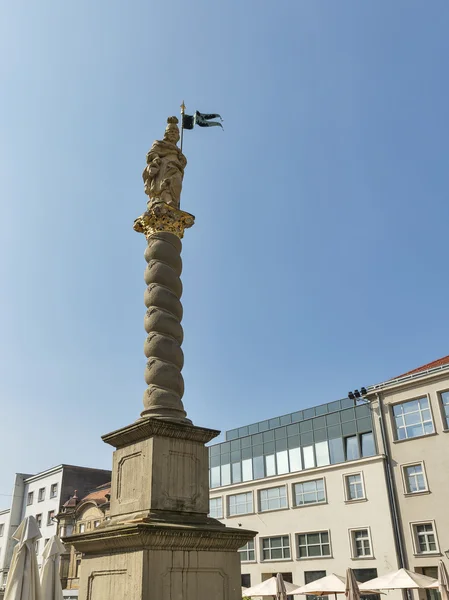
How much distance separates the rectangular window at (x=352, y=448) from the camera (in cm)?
3198

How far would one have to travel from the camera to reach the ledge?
288 inches

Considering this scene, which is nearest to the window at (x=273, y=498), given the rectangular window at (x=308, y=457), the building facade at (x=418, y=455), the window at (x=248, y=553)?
the rectangular window at (x=308, y=457)

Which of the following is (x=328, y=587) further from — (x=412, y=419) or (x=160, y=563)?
(x=160, y=563)

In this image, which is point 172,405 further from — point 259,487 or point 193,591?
point 259,487

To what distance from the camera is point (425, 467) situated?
28359mm

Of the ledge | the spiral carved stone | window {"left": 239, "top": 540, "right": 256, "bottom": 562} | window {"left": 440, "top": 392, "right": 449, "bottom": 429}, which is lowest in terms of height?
window {"left": 239, "top": 540, "right": 256, "bottom": 562}

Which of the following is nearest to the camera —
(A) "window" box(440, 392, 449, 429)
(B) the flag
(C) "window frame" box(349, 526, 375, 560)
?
(B) the flag

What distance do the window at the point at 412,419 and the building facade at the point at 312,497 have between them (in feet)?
5.74

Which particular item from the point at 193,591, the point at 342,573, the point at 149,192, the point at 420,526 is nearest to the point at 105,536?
the point at 193,591

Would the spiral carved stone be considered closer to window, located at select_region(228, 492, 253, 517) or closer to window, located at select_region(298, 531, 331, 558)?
window, located at select_region(298, 531, 331, 558)

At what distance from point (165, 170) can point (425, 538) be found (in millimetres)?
25085

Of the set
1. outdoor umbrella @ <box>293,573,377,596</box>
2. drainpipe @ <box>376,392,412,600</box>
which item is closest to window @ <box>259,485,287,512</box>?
drainpipe @ <box>376,392,412,600</box>

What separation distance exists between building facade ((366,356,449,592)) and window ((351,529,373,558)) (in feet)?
6.91

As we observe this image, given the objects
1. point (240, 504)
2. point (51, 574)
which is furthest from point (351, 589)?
point (240, 504)
